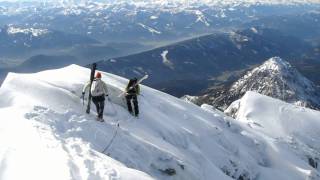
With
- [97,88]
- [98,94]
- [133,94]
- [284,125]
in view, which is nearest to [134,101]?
[133,94]

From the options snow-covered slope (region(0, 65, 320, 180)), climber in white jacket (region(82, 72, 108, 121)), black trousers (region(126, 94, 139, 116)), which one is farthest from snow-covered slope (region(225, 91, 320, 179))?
climber in white jacket (region(82, 72, 108, 121))

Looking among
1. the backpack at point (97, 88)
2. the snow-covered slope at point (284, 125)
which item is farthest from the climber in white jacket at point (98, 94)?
the snow-covered slope at point (284, 125)

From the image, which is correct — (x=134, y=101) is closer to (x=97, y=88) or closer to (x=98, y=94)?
(x=98, y=94)

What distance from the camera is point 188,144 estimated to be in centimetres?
4684

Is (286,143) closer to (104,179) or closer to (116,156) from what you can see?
(116,156)

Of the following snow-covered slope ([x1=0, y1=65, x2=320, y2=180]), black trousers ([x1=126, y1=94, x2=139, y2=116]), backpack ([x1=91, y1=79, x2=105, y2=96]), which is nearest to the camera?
snow-covered slope ([x1=0, y1=65, x2=320, y2=180])

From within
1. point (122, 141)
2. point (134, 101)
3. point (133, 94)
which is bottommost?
point (134, 101)

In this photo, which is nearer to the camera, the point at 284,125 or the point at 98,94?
the point at 98,94

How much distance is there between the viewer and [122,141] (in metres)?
38.6

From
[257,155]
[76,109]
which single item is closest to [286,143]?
→ [257,155]

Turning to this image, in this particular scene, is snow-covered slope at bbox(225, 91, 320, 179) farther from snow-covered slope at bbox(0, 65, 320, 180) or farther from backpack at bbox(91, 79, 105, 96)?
backpack at bbox(91, 79, 105, 96)

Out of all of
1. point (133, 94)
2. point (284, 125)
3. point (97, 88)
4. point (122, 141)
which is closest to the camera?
point (122, 141)

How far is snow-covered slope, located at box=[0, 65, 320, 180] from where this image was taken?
3044 centimetres

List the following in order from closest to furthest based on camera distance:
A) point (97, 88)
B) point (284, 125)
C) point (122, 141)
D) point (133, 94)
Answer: point (122, 141) → point (97, 88) → point (133, 94) → point (284, 125)
